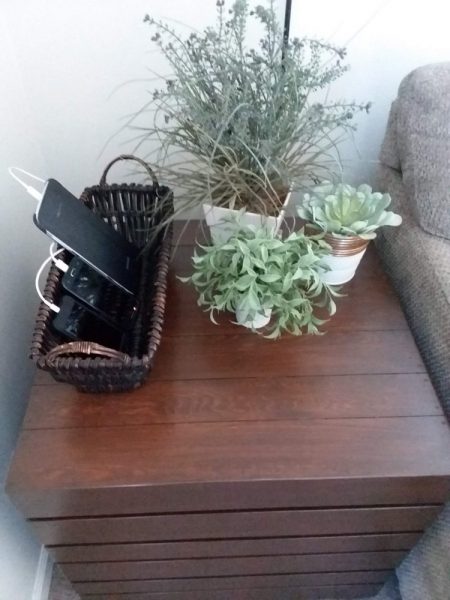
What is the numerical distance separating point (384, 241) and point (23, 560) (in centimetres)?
97

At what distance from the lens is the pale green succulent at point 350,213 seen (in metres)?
0.81

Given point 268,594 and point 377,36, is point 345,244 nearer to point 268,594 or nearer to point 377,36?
point 377,36

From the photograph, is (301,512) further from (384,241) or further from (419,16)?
(419,16)

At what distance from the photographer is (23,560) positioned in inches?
38.5

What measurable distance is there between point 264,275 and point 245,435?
0.23 m

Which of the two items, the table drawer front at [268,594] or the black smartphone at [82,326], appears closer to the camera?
the black smartphone at [82,326]

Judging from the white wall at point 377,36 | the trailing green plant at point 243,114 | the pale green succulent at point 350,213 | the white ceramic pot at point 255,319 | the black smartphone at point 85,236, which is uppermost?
the white wall at point 377,36

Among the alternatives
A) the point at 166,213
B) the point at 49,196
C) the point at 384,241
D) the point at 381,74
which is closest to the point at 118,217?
the point at 166,213

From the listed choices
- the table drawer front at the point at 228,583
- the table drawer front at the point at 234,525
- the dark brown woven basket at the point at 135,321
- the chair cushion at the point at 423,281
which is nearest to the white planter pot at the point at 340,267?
the chair cushion at the point at 423,281

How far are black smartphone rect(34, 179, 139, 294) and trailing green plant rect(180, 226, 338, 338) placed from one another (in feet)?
0.45

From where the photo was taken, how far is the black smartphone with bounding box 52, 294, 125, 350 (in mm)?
748

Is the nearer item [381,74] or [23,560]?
[23,560]

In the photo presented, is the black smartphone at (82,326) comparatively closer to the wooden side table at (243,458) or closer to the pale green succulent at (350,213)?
the wooden side table at (243,458)

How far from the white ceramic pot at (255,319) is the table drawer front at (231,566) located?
401 millimetres
